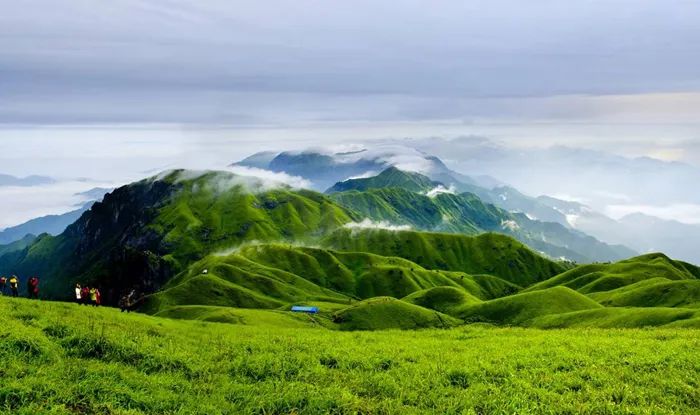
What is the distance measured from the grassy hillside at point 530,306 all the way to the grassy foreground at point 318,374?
12724cm

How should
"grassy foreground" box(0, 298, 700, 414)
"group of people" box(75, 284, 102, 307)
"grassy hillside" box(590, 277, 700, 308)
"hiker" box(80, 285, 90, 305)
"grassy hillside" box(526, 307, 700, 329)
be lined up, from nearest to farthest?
"grassy foreground" box(0, 298, 700, 414) < "group of people" box(75, 284, 102, 307) < "hiker" box(80, 285, 90, 305) < "grassy hillside" box(526, 307, 700, 329) < "grassy hillside" box(590, 277, 700, 308)

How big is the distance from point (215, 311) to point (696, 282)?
149 meters

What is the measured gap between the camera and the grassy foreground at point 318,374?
86.3 feet

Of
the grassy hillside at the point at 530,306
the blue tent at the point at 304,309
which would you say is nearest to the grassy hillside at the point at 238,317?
the blue tent at the point at 304,309

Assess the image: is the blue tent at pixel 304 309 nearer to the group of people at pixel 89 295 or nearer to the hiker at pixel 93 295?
the group of people at pixel 89 295

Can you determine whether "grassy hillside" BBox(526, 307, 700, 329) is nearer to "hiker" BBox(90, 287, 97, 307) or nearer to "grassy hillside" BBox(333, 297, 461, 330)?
"grassy hillside" BBox(333, 297, 461, 330)

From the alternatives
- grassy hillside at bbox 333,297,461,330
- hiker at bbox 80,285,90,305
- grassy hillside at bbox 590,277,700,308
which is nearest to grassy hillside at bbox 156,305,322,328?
grassy hillside at bbox 333,297,461,330

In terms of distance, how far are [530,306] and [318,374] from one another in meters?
154

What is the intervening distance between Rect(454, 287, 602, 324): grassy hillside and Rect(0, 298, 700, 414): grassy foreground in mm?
127240

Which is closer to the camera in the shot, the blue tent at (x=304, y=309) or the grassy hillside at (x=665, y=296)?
the grassy hillside at (x=665, y=296)

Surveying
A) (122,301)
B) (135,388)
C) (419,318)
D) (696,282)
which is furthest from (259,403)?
(696,282)

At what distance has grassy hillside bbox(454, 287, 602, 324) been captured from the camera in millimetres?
164875

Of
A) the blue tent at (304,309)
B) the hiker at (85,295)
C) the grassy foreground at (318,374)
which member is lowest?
the blue tent at (304,309)

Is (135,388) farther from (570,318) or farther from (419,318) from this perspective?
(419,318)
